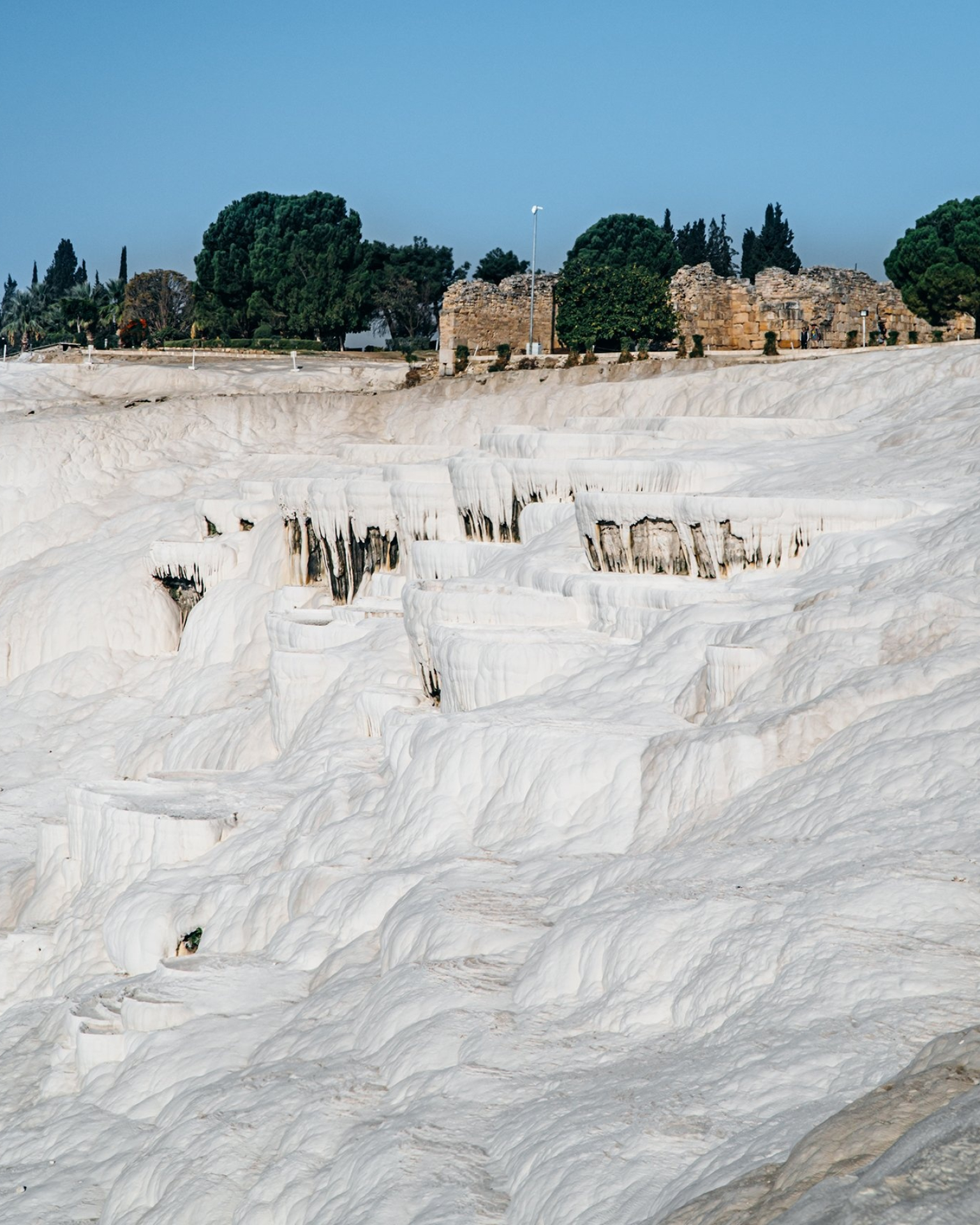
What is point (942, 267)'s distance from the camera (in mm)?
40438

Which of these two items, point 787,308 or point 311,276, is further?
point 311,276

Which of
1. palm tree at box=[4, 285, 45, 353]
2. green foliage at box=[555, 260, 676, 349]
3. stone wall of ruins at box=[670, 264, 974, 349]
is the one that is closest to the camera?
stone wall of ruins at box=[670, 264, 974, 349]

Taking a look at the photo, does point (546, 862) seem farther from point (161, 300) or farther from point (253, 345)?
point (161, 300)

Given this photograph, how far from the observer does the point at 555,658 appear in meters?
16.3

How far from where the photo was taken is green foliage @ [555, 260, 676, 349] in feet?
137

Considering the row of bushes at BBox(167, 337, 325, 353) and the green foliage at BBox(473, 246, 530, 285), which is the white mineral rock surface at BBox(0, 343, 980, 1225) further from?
the green foliage at BBox(473, 246, 530, 285)

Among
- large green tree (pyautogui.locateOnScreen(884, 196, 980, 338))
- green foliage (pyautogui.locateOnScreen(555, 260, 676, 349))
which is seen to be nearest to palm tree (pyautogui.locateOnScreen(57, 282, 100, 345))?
green foliage (pyautogui.locateOnScreen(555, 260, 676, 349))

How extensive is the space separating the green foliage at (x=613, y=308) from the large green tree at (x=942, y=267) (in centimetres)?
585

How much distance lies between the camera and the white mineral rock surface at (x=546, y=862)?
27.2 feet

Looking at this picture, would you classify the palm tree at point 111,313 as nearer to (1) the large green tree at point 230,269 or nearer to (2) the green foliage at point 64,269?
(1) the large green tree at point 230,269

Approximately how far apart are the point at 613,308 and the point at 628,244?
80.6 ft

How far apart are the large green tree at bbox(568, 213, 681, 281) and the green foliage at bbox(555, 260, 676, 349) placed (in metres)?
20.6

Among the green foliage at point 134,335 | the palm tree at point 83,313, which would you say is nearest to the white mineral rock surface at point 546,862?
the green foliage at point 134,335

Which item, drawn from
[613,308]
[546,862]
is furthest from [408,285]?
[546,862]
